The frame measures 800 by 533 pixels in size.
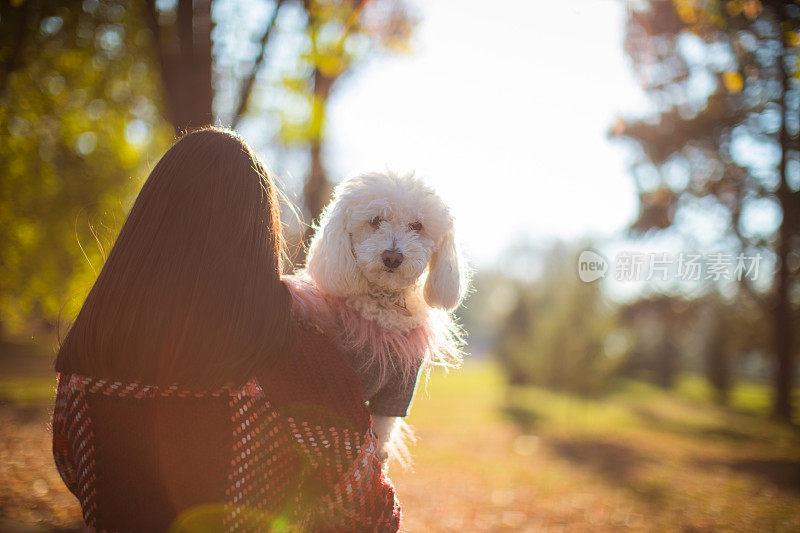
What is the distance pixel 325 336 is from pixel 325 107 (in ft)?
15.3

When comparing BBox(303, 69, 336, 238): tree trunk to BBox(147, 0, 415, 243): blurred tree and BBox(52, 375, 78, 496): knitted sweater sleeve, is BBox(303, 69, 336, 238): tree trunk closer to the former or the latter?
BBox(147, 0, 415, 243): blurred tree

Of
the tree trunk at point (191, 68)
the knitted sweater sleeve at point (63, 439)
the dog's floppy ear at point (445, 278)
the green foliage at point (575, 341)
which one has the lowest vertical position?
the green foliage at point (575, 341)

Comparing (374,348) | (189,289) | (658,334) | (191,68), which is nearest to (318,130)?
(191,68)

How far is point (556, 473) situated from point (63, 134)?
1130 cm

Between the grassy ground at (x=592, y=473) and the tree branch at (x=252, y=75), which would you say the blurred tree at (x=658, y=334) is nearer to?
the grassy ground at (x=592, y=473)

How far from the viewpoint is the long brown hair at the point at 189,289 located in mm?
1193

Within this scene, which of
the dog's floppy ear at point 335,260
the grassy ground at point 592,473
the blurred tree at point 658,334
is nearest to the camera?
the dog's floppy ear at point 335,260

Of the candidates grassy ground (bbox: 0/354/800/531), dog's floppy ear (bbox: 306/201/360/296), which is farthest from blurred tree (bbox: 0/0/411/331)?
grassy ground (bbox: 0/354/800/531)

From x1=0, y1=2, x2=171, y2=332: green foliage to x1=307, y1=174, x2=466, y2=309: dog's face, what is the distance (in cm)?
353

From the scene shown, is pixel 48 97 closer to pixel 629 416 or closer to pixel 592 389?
pixel 592 389

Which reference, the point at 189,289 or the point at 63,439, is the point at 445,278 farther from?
the point at 63,439

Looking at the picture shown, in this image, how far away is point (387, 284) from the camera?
2.04m

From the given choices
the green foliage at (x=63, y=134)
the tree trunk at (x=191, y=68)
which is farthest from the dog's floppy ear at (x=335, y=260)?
the green foliage at (x=63, y=134)

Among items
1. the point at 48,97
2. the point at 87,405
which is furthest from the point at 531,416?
the point at 87,405
